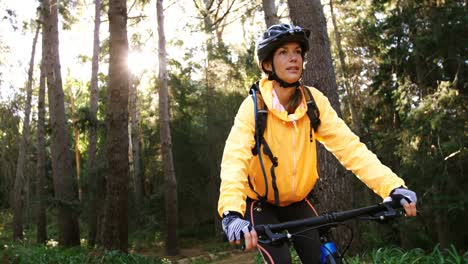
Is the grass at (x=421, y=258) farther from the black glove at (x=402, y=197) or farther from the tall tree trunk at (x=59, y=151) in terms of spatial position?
the tall tree trunk at (x=59, y=151)

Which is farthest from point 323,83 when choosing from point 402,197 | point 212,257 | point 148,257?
point 212,257

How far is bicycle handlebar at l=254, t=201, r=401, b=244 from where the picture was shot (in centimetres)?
236

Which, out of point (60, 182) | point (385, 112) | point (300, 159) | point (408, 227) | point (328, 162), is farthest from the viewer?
point (385, 112)

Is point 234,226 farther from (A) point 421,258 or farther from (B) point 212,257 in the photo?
(B) point 212,257

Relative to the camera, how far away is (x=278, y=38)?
10.5 ft

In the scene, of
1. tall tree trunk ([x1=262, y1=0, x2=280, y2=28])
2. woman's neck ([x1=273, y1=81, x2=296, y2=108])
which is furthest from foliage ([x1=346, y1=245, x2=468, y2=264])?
tall tree trunk ([x1=262, y1=0, x2=280, y2=28])

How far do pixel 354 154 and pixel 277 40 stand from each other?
0.97 m

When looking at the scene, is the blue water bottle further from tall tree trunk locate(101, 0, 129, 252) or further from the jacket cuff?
tall tree trunk locate(101, 0, 129, 252)

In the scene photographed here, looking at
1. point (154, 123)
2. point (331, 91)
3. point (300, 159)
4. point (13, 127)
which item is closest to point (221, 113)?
point (154, 123)

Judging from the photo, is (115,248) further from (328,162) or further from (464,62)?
(464,62)

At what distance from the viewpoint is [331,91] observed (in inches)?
301

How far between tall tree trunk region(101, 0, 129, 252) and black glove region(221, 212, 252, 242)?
822 cm

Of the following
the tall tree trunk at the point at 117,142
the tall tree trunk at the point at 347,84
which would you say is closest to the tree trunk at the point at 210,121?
the tall tree trunk at the point at 347,84

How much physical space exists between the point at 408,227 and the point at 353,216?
42.7ft
